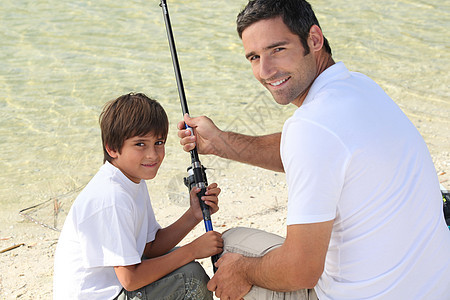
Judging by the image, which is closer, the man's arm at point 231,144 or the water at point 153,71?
the man's arm at point 231,144

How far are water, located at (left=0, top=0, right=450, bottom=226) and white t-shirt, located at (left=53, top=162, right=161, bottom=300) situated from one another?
2093 millimetres

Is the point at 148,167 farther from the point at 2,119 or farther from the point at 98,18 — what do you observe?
the point at 98,18

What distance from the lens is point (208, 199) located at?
2.29 meters

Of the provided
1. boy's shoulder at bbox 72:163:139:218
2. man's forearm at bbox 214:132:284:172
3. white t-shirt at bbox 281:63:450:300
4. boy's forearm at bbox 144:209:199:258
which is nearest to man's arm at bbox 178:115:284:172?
man's forearm at bbox 214:132:284:172

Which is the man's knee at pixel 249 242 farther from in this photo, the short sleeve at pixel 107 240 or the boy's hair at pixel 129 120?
the boy's hair at pixel 129 120

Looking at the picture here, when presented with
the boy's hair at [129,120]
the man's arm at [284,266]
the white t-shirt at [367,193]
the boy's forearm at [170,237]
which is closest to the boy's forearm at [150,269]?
the man's arm at [284,266]

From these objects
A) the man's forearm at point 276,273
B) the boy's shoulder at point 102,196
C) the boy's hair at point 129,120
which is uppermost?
the boy's hair at point 129,120

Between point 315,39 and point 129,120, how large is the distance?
0.75 meters

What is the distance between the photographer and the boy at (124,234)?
1.99m

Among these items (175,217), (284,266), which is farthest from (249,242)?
(175,217)

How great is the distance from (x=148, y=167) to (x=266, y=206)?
63.5 inches

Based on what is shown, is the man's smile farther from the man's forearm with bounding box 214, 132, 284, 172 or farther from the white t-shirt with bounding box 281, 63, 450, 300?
the man's forearm with bounding box 214, 132, 284, 172

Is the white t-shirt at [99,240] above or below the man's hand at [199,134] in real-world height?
below

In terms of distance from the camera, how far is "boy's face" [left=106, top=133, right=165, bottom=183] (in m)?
2.19
